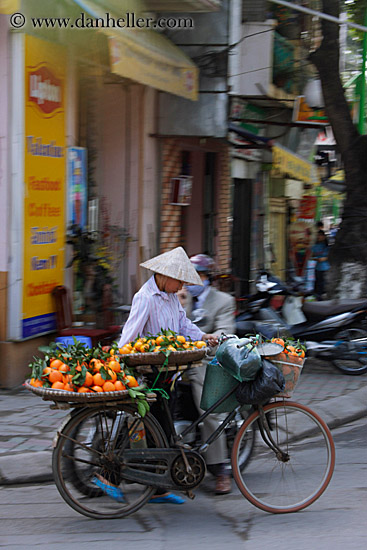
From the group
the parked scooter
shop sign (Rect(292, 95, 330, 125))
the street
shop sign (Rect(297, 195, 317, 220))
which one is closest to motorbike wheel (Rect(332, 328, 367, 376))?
the parked scooter

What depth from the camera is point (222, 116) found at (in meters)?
10.9

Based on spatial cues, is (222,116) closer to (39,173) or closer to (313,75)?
(39,173)

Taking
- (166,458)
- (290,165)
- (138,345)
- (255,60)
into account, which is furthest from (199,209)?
(166,458)

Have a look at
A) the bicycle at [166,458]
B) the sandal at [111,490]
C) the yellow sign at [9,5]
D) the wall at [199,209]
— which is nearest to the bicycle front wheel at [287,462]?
the bicycle at [166,458]

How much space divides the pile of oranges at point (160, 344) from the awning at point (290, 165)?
865cm

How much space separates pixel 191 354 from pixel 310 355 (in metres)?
4.72

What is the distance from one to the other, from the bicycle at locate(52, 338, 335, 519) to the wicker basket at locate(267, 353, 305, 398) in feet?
0.36

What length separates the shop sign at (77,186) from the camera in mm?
8836

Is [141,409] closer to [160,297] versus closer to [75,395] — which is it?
[75,395]

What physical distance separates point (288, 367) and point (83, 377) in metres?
1.20

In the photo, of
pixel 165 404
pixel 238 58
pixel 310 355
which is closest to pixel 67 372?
pixel 165 404

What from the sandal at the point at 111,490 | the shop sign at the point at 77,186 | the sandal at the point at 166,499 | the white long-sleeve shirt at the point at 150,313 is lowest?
the sandal at the point at 166,499

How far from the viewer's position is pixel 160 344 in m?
4.48

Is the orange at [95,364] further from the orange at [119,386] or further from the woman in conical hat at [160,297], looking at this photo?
the woman in conical hat at [160,297]
